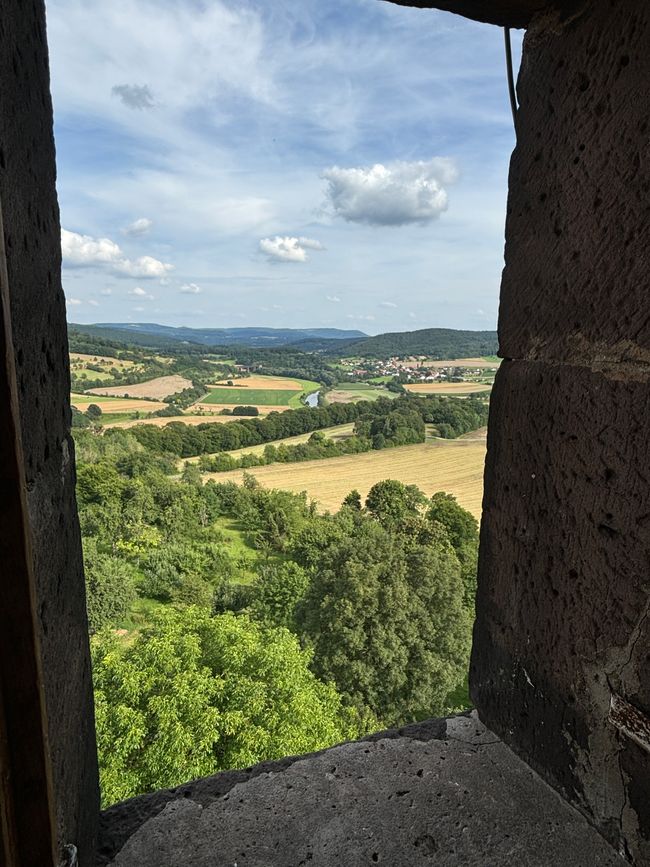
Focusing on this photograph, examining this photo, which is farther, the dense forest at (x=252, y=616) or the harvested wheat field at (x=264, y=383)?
the harvested wheat field at (x=264, y=383)

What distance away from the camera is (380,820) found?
1221 mm

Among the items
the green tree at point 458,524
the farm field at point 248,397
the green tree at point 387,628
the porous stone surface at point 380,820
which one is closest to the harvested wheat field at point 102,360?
the farm field at point 248,397

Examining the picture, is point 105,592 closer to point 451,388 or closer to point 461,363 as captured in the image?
point 451,388

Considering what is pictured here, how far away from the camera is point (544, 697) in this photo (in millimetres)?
1346

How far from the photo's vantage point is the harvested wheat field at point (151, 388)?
2000 inches

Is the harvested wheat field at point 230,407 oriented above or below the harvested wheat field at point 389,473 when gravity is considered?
above

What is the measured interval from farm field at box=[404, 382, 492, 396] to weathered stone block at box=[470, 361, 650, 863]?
134 ft

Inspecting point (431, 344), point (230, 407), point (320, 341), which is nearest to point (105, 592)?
point (230, 407)

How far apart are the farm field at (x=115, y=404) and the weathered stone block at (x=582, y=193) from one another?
46.3 metres

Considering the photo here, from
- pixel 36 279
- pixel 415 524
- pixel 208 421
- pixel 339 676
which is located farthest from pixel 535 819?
pixel 208 421

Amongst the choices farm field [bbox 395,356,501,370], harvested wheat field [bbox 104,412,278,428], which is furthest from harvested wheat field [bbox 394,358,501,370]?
harvested wheat field [bbox 104,412,278,428]

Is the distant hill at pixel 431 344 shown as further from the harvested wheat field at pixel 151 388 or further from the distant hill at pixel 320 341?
the harvested wheat field at pixel 151 388

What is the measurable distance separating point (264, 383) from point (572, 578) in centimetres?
6202

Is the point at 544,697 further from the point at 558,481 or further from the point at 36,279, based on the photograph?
the point at 36,279
